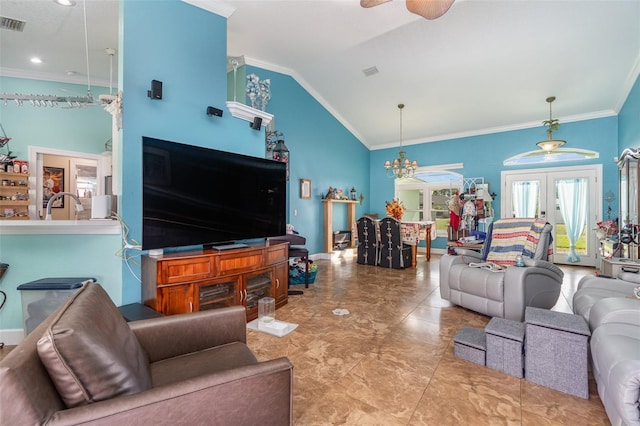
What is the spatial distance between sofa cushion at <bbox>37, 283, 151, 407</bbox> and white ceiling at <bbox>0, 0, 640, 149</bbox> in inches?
134

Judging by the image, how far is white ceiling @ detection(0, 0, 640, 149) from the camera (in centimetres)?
337

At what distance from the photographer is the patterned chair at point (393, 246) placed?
530 centimetres

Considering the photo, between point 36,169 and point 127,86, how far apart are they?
120 inches

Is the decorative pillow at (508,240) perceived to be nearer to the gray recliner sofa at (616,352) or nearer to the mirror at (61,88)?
the gray recliner sofa at (616,352)

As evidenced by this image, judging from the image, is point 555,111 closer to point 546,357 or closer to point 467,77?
point 467,77

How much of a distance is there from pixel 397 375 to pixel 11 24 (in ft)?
17.3

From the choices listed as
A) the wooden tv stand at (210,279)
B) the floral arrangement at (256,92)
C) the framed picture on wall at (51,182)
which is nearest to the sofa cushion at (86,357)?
the wooden tv stand at (210,279)

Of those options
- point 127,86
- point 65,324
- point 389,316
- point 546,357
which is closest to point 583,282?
point 546,357

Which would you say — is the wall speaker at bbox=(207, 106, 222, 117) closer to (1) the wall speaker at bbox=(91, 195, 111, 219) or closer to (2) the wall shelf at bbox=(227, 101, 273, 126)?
(2) the wall shelf at bbox=(227, 101, 273, 126)

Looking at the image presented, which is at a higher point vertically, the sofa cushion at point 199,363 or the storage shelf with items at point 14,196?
the storage shelf with items at point 14,196

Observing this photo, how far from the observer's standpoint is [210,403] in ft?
3.12

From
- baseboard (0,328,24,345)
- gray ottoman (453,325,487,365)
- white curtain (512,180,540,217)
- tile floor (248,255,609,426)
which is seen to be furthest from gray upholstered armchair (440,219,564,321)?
baseboard (0,328,24,345)

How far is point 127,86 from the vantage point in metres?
2.55

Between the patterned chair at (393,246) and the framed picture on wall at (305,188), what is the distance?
166cm
